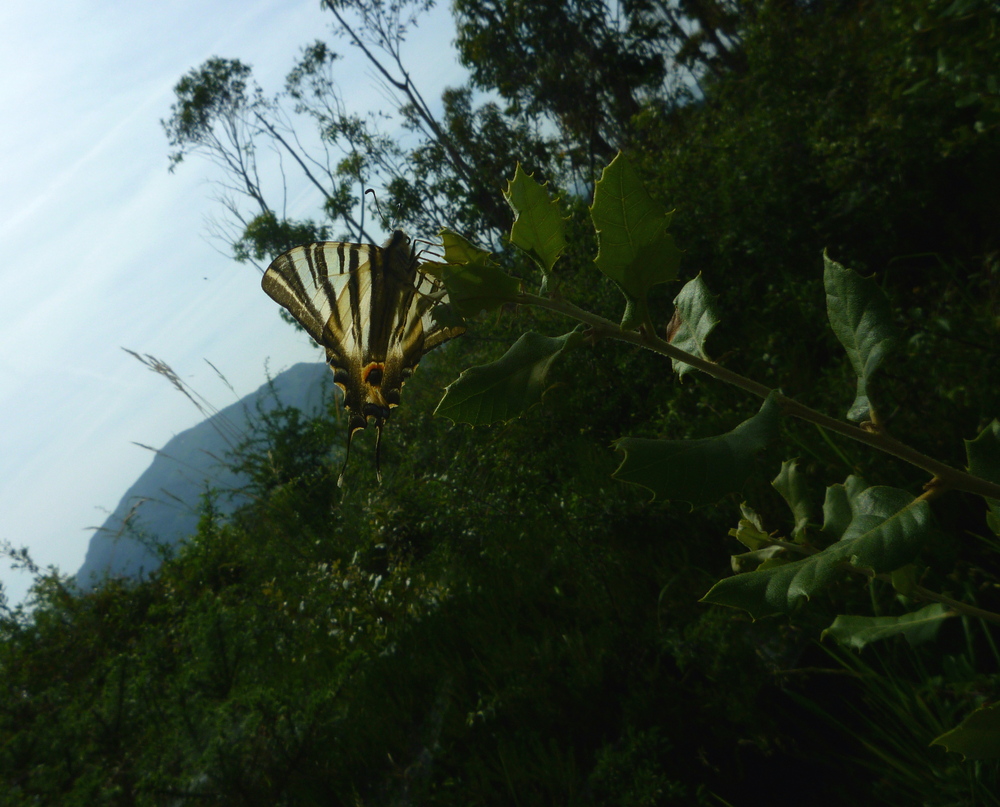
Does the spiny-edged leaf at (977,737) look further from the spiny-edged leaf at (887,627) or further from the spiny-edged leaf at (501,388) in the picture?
the spiny-edged leaf at (501,388)

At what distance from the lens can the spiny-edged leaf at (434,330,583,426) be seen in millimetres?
577

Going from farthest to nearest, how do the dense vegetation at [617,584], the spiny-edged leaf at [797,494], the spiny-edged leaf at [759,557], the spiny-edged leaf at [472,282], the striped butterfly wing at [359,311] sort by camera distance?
1. the dense vegetation at [617,584]
2. the striped butterfly wing at [359,311]
3. the spiny-edged leaf at [797,494]
4. the spiny-edged leaf at [759,557]
5. the spiny-edged leaf at [472,282]

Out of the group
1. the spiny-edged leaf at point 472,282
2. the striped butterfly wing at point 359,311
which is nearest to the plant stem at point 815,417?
the spiny-edged leaf at point 472,282

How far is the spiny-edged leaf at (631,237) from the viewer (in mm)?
577

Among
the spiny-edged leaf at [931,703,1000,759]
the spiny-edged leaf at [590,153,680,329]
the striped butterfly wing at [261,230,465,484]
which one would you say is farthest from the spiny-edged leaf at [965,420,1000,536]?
the striped butterfly wing at [261,230,465,484]

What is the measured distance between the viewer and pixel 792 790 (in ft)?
6.49

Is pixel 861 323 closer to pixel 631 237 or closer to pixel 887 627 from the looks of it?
pixel 631 237

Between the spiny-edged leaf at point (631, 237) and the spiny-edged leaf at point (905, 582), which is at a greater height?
the spiny-edged leaf at point (631, 237)

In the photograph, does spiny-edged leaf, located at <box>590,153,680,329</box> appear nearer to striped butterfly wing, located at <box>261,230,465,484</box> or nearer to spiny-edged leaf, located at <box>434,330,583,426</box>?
spiny-edged leaf, located at <box>434,330,583,426</box>

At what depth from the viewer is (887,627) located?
100cm

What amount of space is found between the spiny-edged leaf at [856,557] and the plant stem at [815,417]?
3 cm

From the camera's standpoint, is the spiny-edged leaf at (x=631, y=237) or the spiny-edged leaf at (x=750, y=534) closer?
the spiny-edged leaf at (x=631, y=237)

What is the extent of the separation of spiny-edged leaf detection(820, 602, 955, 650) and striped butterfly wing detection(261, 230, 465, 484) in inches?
32.7

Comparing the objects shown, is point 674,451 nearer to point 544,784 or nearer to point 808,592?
point 808,592
